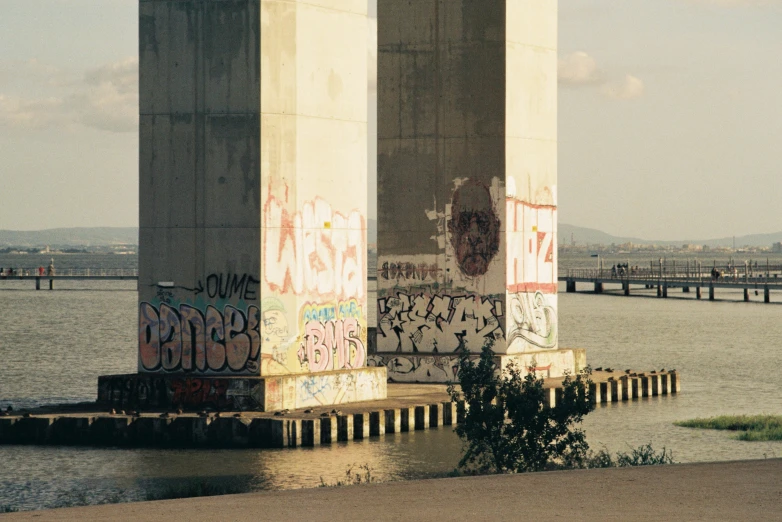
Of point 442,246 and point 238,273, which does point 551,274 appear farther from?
point 238,273

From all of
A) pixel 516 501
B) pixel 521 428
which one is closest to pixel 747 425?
pixel 521 428

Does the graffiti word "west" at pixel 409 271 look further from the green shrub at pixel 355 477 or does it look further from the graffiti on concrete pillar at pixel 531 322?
the green shrub at pixel 355 477

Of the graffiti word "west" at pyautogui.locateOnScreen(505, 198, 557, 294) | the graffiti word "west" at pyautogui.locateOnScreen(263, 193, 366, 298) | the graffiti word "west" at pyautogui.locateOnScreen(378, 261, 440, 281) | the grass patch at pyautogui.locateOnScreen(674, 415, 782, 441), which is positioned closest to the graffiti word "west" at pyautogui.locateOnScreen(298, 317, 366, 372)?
the graffiti word "west" at pyautogui.locateOnScreen(263, 193, 366, 298)

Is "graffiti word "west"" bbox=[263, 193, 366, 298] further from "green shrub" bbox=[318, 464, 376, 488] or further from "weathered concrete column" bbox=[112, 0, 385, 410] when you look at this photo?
"green shrub" bbox=[318, 464, 376, 488]

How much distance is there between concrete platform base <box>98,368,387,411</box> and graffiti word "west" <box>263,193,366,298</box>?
7.12ft

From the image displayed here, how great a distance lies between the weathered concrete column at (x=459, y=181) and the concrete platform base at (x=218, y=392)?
334 inches

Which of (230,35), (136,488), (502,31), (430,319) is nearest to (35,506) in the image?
(136,488)

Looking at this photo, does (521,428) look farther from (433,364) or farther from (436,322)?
(436,322)

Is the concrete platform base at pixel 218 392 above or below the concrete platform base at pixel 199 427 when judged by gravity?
above

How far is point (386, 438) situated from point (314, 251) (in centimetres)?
482

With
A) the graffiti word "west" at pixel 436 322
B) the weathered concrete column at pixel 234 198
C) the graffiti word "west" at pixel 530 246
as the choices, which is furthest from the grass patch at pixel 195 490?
the graffiti word "west" at pixel 530 246

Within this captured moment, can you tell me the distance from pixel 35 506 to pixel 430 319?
63.9 feet

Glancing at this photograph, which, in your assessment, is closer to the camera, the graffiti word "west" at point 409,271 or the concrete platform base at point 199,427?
the concrete platform base at point 199,427

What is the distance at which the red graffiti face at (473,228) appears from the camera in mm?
41344
